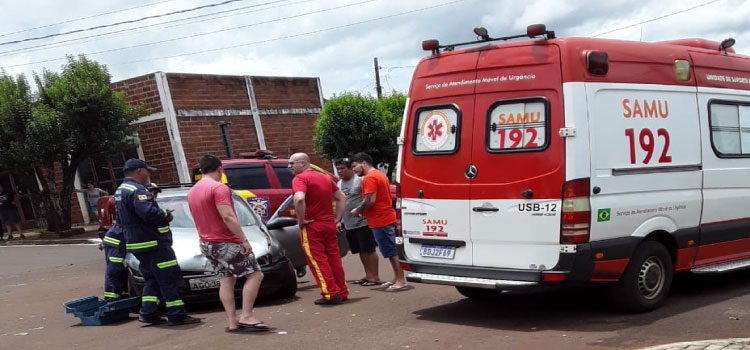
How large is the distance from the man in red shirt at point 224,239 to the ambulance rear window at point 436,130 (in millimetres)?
1890

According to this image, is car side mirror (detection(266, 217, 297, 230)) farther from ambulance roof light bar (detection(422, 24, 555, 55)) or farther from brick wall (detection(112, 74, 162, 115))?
brick wall (detection(112, 74, 162, 115))

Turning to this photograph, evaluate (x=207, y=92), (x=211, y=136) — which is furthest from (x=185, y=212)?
(x=207, y=92)

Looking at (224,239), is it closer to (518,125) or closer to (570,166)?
(518,125)

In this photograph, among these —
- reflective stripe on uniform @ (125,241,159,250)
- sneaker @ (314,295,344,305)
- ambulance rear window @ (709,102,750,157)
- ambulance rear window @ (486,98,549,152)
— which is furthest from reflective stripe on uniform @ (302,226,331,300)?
ambulance rear window @ (709,102,750,157)

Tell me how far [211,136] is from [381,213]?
50.0 feet

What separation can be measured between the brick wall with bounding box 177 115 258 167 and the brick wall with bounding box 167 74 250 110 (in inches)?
15.2

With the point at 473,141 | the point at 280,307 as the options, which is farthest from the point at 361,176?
the point at 473,141

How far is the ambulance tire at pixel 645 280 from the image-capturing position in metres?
6.80

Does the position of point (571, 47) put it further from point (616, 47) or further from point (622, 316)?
point (622, 316)

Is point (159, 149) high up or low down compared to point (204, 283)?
up

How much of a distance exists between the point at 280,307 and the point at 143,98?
622 inches

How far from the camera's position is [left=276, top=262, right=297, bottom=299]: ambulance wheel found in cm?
890

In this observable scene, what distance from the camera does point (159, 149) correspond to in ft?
74.5

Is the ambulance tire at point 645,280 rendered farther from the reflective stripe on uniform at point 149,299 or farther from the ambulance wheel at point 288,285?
the reflective stripe on uniform at point 149,299
